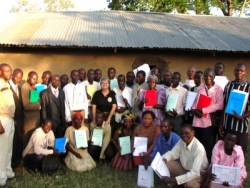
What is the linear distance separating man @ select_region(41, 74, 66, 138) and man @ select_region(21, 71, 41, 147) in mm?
145

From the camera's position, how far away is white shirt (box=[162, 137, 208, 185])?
13.1 ft

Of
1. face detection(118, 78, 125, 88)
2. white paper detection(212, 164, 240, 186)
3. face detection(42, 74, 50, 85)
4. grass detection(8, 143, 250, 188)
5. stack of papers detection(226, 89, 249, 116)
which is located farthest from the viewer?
face detection(42, 74, 50, 85)

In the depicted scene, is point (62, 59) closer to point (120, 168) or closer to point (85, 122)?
point (85, 122)

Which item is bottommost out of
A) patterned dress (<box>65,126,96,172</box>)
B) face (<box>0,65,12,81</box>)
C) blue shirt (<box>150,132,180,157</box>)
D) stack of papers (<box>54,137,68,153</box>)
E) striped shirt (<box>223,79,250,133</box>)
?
patterned dress (<box>65,126,96,172</box>)

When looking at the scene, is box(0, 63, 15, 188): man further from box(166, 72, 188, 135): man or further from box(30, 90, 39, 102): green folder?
box(166, 72, 188, 135): man

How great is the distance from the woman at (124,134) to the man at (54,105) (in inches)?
42.8

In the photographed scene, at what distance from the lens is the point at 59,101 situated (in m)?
5.41

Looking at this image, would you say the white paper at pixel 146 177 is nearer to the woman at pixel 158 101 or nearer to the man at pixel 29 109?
the woman at pixel 158 101

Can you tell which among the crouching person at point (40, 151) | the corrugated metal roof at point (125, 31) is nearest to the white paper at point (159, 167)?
the crouching person at point (40, 151)

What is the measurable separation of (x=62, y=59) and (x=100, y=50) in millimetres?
1114

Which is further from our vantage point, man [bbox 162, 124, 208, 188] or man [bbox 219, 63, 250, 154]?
man [bbox 219, 63, 250, 154]

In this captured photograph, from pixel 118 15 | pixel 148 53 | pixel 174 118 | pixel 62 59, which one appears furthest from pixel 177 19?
pixel 174 118

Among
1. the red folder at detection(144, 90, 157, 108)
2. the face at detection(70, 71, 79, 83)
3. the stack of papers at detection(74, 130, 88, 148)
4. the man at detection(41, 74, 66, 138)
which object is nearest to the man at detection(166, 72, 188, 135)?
the red folder at detection(144, 90, 157, 108)

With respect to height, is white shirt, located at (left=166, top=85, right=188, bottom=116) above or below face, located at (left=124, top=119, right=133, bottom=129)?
above
